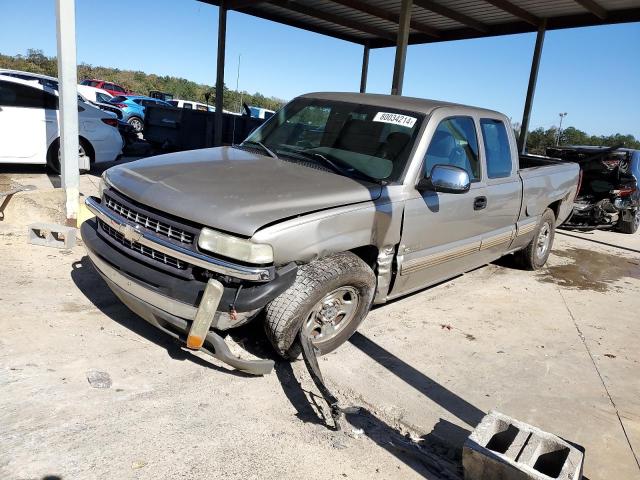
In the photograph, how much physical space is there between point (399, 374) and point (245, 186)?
1.68 meters

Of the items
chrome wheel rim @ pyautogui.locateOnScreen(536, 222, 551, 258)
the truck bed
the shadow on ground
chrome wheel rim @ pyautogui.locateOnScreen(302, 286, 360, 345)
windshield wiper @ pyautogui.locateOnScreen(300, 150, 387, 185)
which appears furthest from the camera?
chrome wheel rim @ pyautogui.locateOnScreen(536, 222, 551, 258)

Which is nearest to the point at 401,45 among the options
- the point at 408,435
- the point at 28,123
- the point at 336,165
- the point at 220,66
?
the point at 220,66

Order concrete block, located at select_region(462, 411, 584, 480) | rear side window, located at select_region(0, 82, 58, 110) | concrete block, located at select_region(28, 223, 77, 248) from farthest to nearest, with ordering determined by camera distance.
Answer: rear side window, located at select_region(0, 82, 58, 110) → concrete block, located at select_region(28, 223, 77, 248) → concrete block, located at select_region(462, 411, 584, 480)

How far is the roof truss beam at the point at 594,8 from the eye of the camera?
9.86 metres

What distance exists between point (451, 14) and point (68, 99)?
9.05 meters

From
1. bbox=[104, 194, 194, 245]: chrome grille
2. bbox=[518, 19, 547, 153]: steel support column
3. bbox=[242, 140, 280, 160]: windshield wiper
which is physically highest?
bbox=[518, 19, 547, 153]: steel support column

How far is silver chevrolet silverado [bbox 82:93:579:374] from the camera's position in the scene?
2.93m

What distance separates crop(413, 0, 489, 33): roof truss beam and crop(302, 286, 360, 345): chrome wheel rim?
9.27 meters

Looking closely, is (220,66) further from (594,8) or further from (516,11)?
(594,8)

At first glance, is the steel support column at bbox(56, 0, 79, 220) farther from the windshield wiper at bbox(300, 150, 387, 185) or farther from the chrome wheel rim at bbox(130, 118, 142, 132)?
the chrome wheel rim at bbox(130, 118, 142, 132)

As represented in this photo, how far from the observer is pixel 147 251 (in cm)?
318

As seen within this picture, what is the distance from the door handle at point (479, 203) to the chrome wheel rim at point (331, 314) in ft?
5.09

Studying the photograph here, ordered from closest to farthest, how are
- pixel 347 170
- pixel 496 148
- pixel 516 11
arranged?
1. pixel 347 170
2. pixel 496 148
3. pixel 516 11

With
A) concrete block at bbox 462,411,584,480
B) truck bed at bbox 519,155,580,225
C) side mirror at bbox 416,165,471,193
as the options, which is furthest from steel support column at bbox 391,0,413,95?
concrete block at bbox 462,411,584,480
